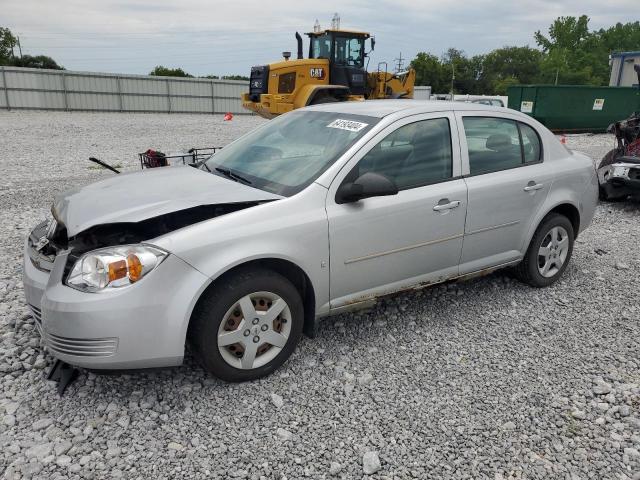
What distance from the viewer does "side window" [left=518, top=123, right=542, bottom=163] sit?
171 inches

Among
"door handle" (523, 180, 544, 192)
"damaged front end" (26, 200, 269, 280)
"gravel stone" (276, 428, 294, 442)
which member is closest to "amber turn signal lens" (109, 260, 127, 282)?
"damaged front end" (26, 200, 269, 280)

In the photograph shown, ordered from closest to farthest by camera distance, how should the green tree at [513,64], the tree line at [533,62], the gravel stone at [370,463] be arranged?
1. the gravel stone at [370,463]
2. the tree line at [533,62]
3. the green tree at [513,64]

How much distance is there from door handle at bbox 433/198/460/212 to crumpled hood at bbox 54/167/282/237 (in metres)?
1.19

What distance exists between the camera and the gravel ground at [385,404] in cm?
251

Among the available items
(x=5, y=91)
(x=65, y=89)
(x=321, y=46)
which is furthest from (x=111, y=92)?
(x=321, y=46)

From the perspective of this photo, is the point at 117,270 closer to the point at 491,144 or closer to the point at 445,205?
the point at 445,205

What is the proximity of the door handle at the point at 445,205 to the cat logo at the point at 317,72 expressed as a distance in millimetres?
12436

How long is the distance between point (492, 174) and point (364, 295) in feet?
4.87

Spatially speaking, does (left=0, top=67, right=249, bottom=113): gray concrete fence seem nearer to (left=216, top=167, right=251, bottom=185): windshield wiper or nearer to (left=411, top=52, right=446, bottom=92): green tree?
(left=216, top=167, right=251, bottom=185): windshield wiper

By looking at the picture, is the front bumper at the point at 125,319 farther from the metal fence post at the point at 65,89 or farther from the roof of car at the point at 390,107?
the metal fence post at the point at 65,89

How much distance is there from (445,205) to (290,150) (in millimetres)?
1181

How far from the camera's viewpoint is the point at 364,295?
3.45 m

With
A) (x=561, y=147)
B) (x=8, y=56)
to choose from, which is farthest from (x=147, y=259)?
(x=8, y=56)

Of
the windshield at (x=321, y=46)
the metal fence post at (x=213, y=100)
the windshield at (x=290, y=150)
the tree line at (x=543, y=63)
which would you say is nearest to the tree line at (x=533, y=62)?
the tree line at (x=543, y=63)
